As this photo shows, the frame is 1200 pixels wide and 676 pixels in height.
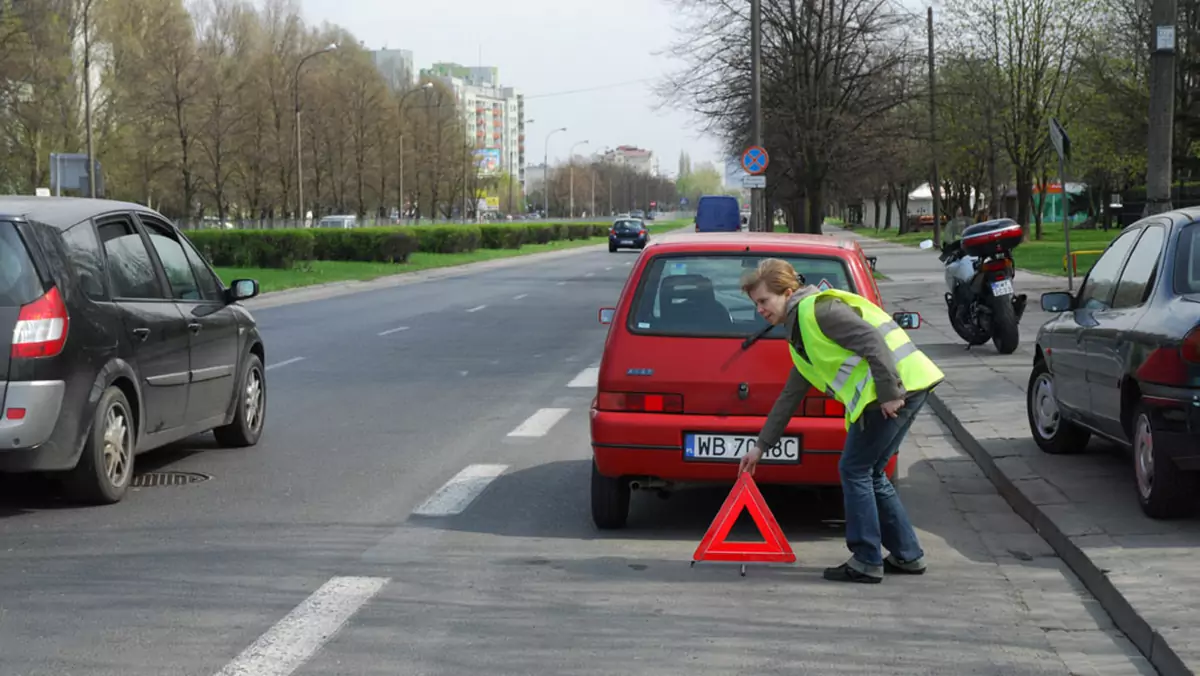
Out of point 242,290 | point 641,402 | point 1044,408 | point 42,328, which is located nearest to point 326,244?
point 242,290

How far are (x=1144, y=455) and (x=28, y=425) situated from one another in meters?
5.59

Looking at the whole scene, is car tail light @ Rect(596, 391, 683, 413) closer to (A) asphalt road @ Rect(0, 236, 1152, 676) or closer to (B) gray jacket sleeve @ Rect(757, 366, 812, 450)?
(A) asphalt road @ Rect(0, 236, 1152, 676)

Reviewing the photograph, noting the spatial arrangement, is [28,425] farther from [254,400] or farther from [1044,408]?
[1044,408]

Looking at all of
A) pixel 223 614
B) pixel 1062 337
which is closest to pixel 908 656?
pixel 223 614

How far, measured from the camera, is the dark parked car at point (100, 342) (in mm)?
7594

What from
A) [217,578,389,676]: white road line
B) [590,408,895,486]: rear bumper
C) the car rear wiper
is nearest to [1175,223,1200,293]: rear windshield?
[590,408,895,486]: rear bumper

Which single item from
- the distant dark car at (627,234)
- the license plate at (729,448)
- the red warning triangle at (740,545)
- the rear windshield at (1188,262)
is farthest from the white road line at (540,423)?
the distant dark car at (627,234)

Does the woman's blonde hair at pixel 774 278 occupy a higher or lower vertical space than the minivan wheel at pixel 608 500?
higher

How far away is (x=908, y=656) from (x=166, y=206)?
84.2 metres

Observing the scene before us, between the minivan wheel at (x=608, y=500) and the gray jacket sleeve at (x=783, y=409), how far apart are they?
3.56 ft

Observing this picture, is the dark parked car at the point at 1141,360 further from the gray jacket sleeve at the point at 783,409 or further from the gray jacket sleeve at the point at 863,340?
the gray jacket sleeve at the point at 783,409

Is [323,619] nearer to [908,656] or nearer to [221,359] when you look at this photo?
[908,656]

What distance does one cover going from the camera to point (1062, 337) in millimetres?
9336

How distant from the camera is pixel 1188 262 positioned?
7.71 m
